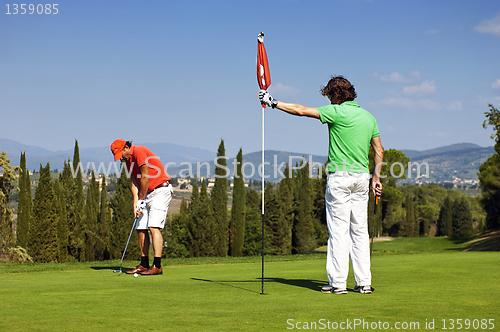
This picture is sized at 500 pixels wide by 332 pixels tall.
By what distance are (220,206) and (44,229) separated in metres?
22.5

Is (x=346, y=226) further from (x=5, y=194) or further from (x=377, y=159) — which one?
(x=5, y=194)

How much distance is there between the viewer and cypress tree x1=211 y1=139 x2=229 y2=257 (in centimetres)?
5047

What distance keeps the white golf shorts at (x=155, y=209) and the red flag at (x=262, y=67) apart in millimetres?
2886

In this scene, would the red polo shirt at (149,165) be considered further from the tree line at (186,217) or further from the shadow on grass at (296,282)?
the tree line at (186,217)

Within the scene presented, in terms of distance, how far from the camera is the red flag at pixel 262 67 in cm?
663

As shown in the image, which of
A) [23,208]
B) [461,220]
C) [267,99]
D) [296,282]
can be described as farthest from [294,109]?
[461,220]

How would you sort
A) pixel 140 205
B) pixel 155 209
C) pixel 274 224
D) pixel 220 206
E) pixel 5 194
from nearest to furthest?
1. pixel 140 205
2. pixel 155 209
3. pixel 5 194
4. pixel 220 206
5. pixel 274 224

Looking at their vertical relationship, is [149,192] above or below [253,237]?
above

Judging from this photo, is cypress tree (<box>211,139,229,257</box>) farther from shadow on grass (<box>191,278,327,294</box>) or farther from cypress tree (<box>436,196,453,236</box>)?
cypress tree (<box>436,196,453,236</box>)

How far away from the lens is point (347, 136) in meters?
6.11

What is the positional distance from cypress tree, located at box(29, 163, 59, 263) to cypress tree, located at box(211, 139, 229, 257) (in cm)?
2051

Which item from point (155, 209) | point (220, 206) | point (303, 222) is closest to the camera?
point (155, 209)

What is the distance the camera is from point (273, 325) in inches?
156

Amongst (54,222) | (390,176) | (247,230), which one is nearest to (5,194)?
(54,222)
